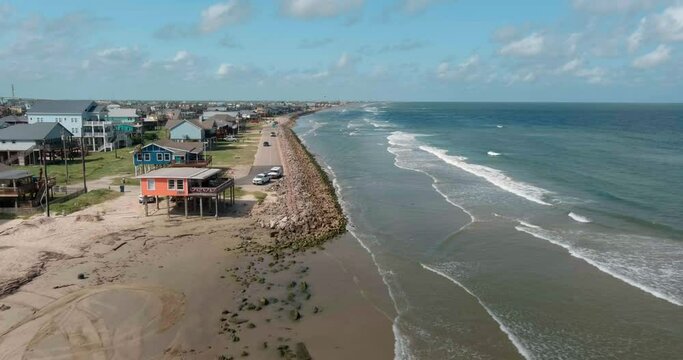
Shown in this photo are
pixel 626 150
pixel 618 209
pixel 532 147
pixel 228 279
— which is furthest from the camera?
pixel 532 147

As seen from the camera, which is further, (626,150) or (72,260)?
(626,150)

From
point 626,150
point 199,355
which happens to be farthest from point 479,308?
point 626,150

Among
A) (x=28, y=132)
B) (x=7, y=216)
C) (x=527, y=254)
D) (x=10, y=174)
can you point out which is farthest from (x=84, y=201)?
(x=527, y=254)

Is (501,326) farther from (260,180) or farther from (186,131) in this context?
(186,131)

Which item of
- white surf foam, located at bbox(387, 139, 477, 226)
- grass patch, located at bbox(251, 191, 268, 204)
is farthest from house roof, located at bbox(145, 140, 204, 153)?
white surf foam, located at bbox(387, 139, 477, 226)

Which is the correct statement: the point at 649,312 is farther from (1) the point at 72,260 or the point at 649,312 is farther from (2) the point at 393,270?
(1) the point at 72,260

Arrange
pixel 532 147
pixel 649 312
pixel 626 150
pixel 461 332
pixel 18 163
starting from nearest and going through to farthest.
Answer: pixel 461 332 < pixel 649 312 < pixel 18 163 < pixel 626 150 < pixel 532 147

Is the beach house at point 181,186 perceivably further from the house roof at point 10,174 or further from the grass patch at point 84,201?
the house roof at point 10,174
